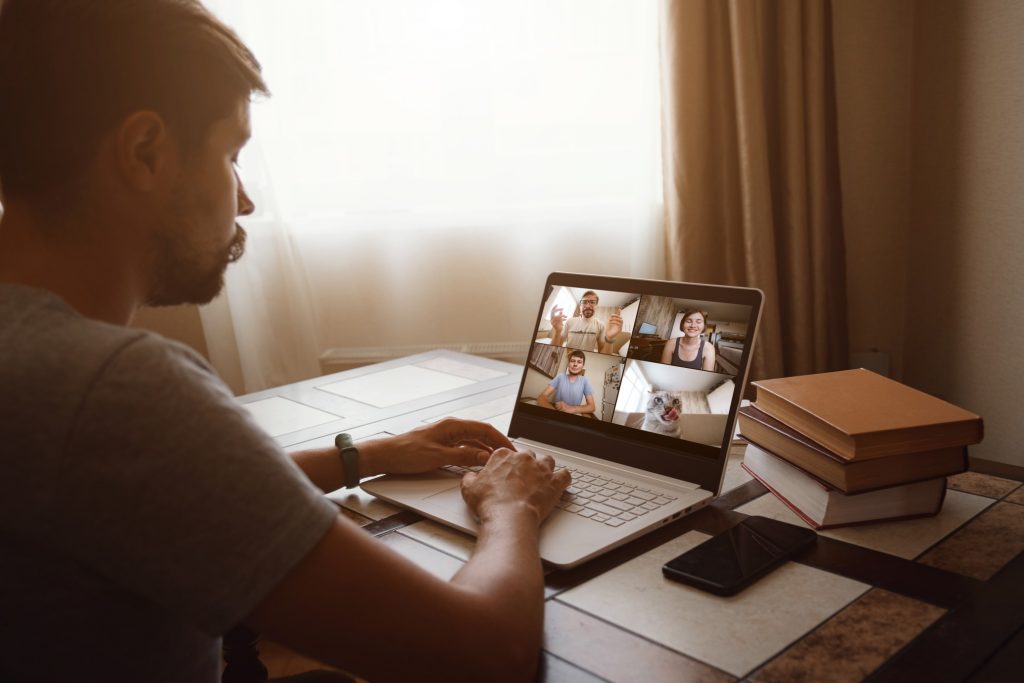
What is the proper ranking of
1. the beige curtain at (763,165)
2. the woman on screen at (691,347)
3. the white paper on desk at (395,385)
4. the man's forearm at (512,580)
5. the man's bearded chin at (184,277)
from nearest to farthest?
the man's forearm at (512,580) < the man's bearded chin at (184,277) < the woman on screen at (691,347) < the white paper on desk at (395,385) < the beige curtain at (763,165)

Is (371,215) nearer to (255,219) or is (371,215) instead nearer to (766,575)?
(255,219)

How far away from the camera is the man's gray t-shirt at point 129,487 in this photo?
0.56 m

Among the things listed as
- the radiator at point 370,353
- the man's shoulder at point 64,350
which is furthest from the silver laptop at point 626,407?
the radiator at point 370,353

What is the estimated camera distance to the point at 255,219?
263cm

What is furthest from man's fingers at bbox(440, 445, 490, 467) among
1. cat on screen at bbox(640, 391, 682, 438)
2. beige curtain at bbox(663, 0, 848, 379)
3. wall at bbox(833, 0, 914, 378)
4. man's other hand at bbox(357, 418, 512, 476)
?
wall at bbox(833, 0, 914, 378)

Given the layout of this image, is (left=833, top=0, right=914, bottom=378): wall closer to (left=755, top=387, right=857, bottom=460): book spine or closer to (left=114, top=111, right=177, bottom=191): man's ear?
(left=755, top=387, right=857, bottom=460): book spine

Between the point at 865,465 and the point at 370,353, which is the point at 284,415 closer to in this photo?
the point at 865,465

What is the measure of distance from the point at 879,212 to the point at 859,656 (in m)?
2.22

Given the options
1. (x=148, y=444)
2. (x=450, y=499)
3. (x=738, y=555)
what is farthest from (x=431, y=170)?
(x=148, y=444)

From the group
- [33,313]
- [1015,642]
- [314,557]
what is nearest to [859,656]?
[1015,642]

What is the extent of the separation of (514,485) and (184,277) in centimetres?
43

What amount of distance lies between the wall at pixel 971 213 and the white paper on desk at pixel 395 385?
145 cm

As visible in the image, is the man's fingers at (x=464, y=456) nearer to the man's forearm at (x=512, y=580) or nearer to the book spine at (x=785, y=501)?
the man's forearm at (x=512, y=580)

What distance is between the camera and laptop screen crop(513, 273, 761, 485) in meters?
1.00
